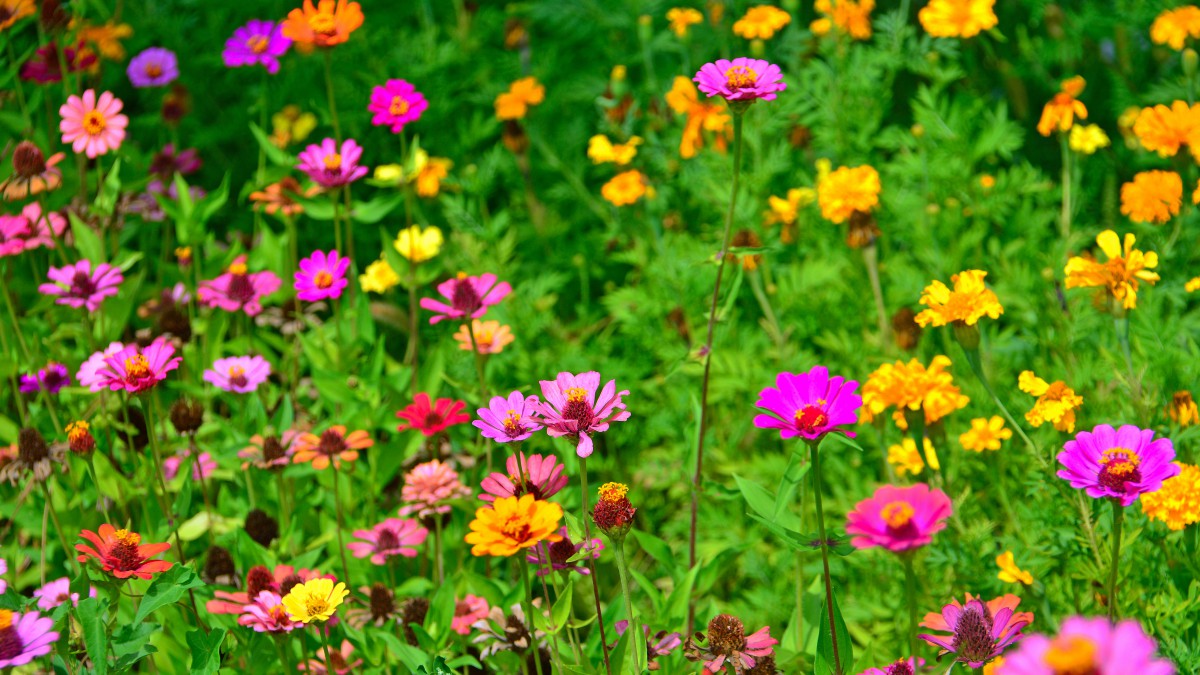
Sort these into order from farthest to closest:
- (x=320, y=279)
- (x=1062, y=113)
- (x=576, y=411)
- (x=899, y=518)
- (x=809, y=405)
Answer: (x=1062, y=113) → (x=320, y=279) → (x=576, y=411) → (x=809, y=405) → (x=899, y=518)

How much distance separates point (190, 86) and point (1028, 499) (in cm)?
255

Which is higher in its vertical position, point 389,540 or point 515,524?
point 515,524

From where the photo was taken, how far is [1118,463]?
1.15 metres

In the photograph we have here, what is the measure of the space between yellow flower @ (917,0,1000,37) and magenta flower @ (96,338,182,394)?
1.66 m

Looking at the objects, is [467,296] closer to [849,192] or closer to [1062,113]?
[849,192]

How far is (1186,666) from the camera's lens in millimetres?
1310

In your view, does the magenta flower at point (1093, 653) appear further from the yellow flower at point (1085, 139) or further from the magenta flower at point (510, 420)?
the yellow flower at point (1085, 139)

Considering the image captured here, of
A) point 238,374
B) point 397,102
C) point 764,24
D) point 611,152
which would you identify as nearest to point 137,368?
point 238,374

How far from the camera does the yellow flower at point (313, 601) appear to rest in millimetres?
1288

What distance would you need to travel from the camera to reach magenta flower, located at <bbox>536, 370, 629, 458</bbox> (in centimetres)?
120

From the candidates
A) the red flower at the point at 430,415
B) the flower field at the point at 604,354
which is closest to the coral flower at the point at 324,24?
the flower field at the point at 604,354

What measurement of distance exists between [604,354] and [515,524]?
1412 mm

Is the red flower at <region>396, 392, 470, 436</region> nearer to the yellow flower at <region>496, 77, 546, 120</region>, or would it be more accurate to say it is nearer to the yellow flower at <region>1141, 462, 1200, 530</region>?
the yellow flower at <region>1141, 462, 1200, 530</region>

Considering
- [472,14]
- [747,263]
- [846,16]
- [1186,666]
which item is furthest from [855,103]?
[1186,666]
